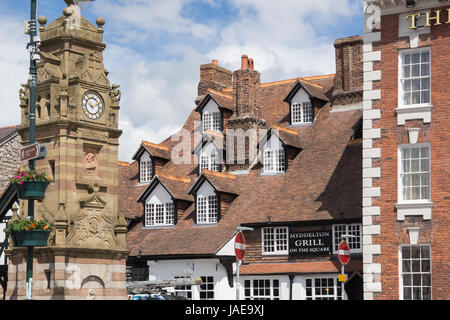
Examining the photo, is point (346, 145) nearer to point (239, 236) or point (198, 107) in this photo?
point (198, 107)

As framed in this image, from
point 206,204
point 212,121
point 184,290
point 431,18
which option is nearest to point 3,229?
point 184,290

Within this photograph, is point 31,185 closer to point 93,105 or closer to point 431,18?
point 93,105

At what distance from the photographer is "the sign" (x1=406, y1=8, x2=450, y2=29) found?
90.7ft

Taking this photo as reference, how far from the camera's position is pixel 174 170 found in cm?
A: 4609

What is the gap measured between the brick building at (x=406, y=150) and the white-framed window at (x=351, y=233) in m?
7.61

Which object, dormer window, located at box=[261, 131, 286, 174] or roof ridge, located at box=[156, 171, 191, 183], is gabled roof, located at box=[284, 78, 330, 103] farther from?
roof ridge, located at box=[156, 171, 191, 183]

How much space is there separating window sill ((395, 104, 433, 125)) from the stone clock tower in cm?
1123

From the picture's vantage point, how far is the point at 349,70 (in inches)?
1613

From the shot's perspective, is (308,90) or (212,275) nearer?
(212,275)

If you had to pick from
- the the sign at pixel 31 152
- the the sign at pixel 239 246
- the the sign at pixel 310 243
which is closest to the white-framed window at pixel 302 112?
the the sign at pixel 310 243

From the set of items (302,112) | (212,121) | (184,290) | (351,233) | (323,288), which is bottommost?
(184,290)

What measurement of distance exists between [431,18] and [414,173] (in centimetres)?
502

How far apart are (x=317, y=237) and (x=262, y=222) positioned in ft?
9.05
